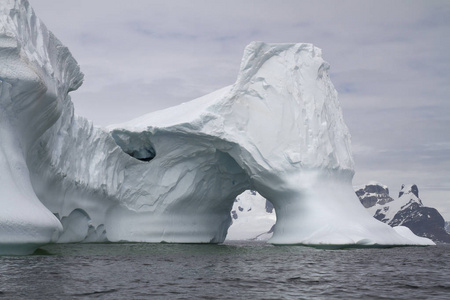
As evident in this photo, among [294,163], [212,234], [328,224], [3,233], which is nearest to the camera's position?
[3,233]

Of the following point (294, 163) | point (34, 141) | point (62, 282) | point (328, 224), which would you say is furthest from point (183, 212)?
point (62, 282)

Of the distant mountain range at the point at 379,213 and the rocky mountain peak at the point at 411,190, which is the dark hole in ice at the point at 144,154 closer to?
the distant mountain range at the point at 379,213

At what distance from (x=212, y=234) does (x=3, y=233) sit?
1696 cm

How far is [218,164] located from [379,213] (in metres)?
115

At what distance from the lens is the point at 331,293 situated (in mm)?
8578

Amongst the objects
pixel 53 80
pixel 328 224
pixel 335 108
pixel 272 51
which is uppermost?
pixel 272 51

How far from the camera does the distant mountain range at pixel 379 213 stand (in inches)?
3851

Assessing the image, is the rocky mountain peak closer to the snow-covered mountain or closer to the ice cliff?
the snow-covered mountain

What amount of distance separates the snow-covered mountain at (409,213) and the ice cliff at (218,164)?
10297 cm

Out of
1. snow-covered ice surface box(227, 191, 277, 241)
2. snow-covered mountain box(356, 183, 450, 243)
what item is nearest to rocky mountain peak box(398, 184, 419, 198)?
snow-covered mountain box(356, 183, 450, 243)

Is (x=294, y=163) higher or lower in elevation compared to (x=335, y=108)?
lower

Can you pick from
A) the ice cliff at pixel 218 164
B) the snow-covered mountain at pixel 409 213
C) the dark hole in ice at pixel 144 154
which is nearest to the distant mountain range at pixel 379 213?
the snow-covered mountain at pixel 409 213

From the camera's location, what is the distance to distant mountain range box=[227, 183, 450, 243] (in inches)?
3851

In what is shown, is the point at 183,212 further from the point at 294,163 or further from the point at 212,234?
the point at 294,163
